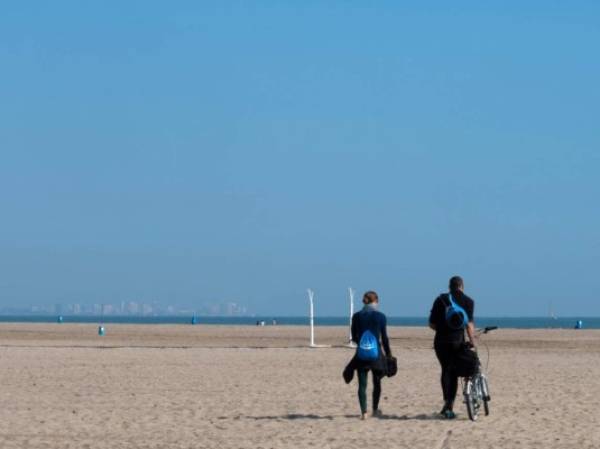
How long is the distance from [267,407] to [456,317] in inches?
122

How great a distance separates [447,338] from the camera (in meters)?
14.4

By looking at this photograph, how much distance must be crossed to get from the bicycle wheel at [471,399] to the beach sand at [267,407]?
0.16m

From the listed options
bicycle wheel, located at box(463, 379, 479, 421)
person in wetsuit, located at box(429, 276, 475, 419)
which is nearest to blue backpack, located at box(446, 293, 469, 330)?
person in wetsuit, located at box(429, 276, 475, 419)

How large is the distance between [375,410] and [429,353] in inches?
670

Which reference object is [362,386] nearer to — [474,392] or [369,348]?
[369,348]

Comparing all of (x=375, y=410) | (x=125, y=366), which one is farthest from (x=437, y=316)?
(x=125, y=366)

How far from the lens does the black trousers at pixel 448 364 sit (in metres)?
14.4

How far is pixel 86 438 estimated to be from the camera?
12664 mm

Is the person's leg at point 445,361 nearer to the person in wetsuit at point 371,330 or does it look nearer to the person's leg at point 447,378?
the person's leg at point 447,378

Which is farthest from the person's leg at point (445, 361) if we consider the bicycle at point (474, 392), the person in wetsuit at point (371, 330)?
the person in wetsuit at point (371, 330)

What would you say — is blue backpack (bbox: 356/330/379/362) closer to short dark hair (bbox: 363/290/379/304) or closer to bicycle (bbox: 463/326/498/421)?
short dark hair (bbox: 363/290/379/304)

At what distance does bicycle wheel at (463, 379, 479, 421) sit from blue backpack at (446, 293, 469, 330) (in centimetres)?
66

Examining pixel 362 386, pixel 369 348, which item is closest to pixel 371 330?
pixel 369 348

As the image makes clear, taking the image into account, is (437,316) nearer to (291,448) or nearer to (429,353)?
(291,448)
